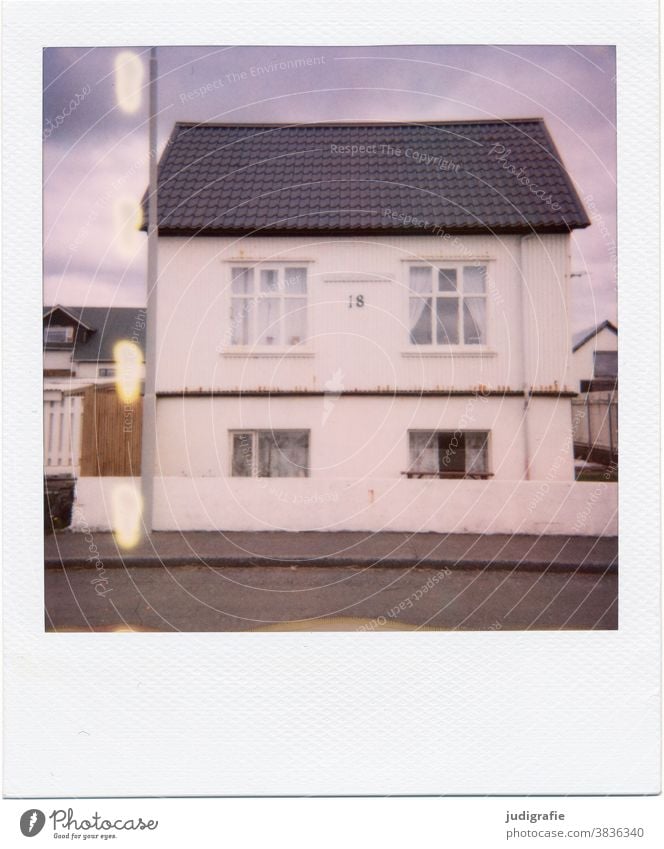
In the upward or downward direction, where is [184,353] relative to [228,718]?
upward

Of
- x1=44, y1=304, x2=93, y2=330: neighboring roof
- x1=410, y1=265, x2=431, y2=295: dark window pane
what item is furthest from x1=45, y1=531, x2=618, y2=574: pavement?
x1=410, y1=265, x2=431, y2=295: dark window pane

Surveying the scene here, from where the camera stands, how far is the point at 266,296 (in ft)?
12.5

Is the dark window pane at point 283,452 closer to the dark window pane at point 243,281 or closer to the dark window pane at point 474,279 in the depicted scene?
the dark window pane at point 243,281

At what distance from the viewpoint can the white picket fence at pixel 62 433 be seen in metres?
2.46

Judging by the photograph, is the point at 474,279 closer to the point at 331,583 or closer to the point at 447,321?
the point at 447,321

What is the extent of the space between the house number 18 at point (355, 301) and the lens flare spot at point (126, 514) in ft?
5.87

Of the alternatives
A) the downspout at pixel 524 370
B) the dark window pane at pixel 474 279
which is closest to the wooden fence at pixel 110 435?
the dark window pane at pixel 474 279

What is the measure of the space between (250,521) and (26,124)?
7.62ft

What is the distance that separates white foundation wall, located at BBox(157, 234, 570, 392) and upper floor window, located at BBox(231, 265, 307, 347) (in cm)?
6

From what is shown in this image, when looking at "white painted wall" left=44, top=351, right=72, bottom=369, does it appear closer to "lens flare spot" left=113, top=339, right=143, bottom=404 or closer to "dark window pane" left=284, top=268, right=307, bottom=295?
"lens flare spot" left=113, top=339, right=143, bottom=404

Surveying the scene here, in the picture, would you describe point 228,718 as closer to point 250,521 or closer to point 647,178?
point 250,521

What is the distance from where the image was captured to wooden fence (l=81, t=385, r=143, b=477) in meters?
3.10

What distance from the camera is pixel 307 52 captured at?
2348 mm
